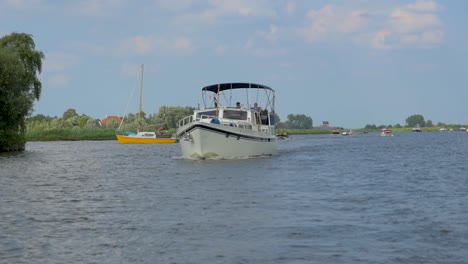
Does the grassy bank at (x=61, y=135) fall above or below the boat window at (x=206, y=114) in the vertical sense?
below

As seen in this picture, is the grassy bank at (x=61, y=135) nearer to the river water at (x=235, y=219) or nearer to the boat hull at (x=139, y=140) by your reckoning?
the boat hull at (x=139, y=140)

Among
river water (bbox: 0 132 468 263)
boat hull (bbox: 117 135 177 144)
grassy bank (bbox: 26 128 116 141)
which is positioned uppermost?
grassy bank (bbox: 26 128 116 141)

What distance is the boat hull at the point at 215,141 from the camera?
42.9m

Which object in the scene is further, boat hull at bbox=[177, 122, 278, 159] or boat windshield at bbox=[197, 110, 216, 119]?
boat windshield at bbox=[197, 110, 216, 119]

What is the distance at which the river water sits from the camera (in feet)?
46.9

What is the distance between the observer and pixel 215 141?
4328 cm

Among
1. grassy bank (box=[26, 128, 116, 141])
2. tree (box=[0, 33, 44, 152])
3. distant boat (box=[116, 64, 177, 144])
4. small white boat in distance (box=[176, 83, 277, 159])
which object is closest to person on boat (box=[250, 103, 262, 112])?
small white boat in distance (box=[176, 83, 277, 159])

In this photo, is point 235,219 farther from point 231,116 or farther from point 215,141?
point 231,116

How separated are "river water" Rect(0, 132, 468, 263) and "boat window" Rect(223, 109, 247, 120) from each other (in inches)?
490

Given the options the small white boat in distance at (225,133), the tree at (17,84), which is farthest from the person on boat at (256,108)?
the tree at (17,84)

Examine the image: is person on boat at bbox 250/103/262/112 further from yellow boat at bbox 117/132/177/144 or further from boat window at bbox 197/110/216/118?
yellow boat at bbox 117/132/177/144

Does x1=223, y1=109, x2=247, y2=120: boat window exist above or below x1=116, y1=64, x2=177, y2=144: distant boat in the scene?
above

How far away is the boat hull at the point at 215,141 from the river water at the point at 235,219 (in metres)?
8.37

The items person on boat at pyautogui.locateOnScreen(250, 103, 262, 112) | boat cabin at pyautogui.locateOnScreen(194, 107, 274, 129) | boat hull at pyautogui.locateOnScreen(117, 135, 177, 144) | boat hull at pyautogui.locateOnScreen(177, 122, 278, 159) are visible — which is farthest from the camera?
boat hull at pyautogui.locateOnScreen(117, 135, 177, 144)
